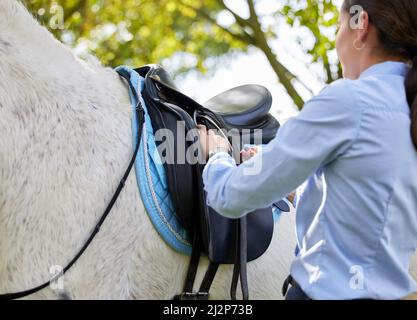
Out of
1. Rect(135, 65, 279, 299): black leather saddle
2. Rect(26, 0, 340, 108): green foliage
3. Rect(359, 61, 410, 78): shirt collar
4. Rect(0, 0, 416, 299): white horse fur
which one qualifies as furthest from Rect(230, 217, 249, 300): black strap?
Rect(26, 0, 340, 108): green foliage

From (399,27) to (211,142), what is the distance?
2.71ft

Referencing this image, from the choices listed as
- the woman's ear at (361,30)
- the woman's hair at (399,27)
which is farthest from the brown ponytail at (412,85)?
the woman's ear at (361,30)

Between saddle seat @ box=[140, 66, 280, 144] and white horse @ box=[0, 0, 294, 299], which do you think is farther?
saddle seat @ box=[140, 66, 280, 144]

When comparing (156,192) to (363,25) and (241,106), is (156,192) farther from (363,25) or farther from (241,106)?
(363,25)

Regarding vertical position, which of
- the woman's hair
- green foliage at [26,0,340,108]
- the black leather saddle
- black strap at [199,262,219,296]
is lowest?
black strap at [199,262,219,296]

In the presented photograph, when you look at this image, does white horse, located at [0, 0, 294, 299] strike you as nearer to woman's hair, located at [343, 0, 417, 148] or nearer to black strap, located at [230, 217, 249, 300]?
black strap, located at [230, 217, 249, 300]

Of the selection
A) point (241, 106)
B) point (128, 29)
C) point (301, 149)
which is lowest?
point (301, 149)

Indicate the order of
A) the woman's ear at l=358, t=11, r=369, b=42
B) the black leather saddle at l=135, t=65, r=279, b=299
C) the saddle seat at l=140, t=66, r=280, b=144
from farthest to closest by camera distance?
the saddle seat at l=140, t=66, r=280, b=144, the black leather saddle at l=135, t=65, r=279, b=299, the woman's ear at l=358, t=11, r=369, b=42

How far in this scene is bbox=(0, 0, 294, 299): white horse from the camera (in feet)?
7.55

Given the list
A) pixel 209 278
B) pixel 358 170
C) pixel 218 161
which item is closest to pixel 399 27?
pixel 358 170

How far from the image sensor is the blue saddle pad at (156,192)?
247cm

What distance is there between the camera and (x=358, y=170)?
6.29 feet

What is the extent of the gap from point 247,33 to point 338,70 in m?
1.65

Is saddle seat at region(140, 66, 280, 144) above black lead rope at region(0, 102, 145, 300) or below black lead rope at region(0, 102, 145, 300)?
above
